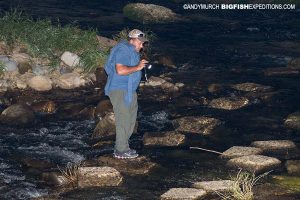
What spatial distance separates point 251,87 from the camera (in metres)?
14.5

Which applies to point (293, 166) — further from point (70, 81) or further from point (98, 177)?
point (70, 81)

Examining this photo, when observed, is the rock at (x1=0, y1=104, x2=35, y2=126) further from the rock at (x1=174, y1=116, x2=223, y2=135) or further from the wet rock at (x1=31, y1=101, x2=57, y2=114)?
the rock at (x1=174, y1=116, x2=223, y2=135)

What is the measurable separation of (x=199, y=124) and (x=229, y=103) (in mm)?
1582

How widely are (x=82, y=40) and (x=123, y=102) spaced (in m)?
6.49

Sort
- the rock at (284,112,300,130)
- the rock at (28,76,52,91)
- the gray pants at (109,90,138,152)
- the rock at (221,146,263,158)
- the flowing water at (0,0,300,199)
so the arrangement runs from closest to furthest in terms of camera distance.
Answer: the flowing water at (0,0,300,199) < the gray pants at (109,90,138,152) < the rock at (221,146,263,158) < the rock at (284,112,300,130) < the rock at (28,76,52,91)

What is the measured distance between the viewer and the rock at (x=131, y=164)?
9453 mm

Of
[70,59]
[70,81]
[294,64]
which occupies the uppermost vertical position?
[70,59]

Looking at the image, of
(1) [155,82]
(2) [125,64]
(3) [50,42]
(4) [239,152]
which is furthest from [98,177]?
(3) [50,42]

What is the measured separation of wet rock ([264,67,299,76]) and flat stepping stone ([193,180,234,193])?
7681mm

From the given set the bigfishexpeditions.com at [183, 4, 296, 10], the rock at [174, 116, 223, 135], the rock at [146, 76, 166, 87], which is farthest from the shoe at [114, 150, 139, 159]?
the bigfishexpeditions.com at [183, 4, 296, 10]

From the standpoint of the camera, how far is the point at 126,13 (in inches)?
1000

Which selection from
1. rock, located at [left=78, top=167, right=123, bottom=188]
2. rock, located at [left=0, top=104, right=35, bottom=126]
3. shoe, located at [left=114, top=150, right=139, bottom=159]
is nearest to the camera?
rock, located at [left=78, top=167, right=123, bottom=188]

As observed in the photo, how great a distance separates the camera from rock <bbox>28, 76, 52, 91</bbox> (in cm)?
1420

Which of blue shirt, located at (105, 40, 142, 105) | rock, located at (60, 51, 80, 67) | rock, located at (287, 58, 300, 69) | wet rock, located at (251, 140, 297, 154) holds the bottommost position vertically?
wet rock, located at (251, 140, 297, 154)
